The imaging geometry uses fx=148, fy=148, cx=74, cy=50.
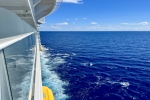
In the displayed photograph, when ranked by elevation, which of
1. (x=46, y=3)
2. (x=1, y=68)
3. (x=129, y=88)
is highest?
(x=46, y=3)

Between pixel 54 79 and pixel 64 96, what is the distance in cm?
432

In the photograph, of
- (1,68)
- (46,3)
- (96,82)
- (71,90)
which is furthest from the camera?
(96,82)

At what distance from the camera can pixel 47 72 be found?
21.5 meters

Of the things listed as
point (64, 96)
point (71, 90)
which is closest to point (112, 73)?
point (71, 90)

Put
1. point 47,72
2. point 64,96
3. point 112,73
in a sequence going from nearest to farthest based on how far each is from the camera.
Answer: point 64,96, point 47,72, point 112,73

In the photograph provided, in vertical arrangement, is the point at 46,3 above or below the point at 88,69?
above

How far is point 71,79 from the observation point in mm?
19781

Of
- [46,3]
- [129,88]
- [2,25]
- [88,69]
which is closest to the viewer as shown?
[2,25]

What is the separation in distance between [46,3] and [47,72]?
460 inches

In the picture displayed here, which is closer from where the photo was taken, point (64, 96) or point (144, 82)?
point (64, 96)

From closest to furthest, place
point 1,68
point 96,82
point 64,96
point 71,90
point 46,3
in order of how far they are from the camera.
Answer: point 1,68, point 46,3, point 64,96, point 71,90, point 96,82

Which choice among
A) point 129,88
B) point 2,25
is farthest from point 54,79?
point 2,25

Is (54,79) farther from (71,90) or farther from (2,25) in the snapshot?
(2,25)

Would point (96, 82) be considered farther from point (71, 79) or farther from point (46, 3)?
point (46, 3)
